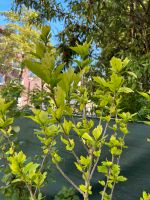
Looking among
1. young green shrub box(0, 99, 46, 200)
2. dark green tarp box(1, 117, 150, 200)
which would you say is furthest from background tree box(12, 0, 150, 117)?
young green shrub box(0, 99, 46, 200)

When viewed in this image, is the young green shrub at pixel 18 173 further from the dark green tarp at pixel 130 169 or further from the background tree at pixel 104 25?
the background tree at pixel 104 25

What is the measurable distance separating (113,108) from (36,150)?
770 mm

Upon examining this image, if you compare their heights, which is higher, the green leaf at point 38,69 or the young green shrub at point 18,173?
the green leaf at point 38,69

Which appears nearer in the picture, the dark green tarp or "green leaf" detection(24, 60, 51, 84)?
"green leaf" detection(24, 60, 51, 84)

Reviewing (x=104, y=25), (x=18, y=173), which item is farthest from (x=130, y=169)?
(x=104, y=25)

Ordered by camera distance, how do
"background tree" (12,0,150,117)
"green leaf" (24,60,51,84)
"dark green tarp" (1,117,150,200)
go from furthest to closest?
"background tree" (12,0,150,117), "dark green tarp" (1,117,150,200), "green leaf" (24,60,51,84)

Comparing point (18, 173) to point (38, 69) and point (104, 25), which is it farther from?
point (104, 25)

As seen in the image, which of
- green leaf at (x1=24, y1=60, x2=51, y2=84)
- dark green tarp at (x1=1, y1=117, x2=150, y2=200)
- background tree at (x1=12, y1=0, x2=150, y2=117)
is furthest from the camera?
background tree at (x1=12, y1=0, x2=150, y2=117)

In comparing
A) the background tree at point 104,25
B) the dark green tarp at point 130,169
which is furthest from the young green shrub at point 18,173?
the background tree at point 104,25

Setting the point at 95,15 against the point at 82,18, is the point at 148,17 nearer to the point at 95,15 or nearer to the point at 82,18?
the point at 95,15

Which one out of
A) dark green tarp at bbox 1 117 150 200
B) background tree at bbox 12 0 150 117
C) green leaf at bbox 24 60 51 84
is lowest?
dark green tarp at bbox 1 117 150 200

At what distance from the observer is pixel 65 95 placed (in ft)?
3.22

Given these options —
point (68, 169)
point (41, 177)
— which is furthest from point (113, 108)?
point (68, 169)

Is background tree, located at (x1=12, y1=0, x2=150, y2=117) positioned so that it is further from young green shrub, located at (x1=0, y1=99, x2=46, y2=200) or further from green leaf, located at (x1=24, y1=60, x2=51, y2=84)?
green leaf, located at (x1=24, y1=60, x2=51, y2=84)
